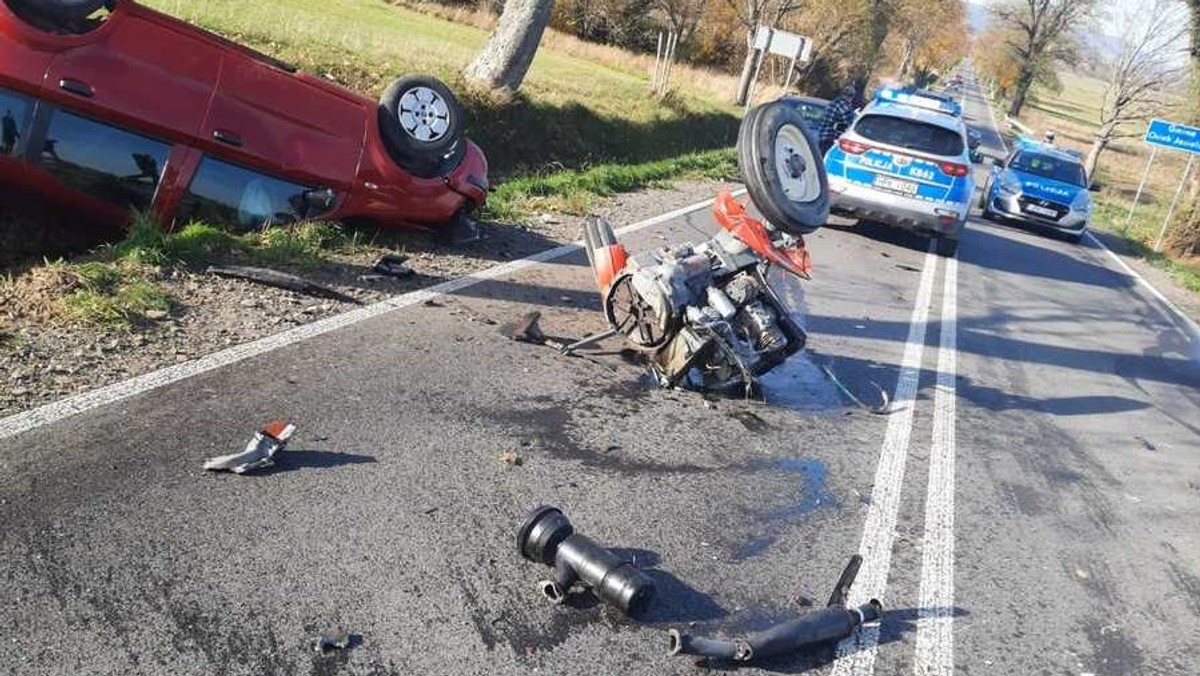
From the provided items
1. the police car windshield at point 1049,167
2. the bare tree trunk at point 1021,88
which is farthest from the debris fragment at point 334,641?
the bare tree trunk at point 1021,88

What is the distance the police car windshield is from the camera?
64.8 feet

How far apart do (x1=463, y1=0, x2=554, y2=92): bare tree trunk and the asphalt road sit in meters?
7.56

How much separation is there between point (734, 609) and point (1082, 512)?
9.33ft

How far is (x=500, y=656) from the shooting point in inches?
130

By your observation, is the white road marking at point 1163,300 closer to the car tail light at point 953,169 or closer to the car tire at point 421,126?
the car tail light at point 953,169

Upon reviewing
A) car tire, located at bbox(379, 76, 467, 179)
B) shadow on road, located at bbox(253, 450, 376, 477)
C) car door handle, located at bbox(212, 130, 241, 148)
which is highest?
car tire, located at bbox(379, 76, 467, 179)

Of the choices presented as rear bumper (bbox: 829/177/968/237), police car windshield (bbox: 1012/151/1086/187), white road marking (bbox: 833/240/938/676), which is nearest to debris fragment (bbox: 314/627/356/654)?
white road marking (bbox: 833/240/938/676)

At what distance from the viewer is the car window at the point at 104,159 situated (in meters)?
5.98

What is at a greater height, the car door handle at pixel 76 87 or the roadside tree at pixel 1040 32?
the roadside tree at pixel 1040 32

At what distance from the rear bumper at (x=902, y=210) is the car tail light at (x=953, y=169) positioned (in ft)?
1.29

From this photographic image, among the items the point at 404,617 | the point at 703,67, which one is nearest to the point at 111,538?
the point at 404,617

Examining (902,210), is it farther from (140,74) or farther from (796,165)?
(140,74)

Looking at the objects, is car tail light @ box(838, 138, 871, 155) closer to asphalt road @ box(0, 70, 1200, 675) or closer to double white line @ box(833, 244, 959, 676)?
double white line @ box(833, 244, 959, 676)

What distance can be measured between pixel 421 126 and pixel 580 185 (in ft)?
17.0
